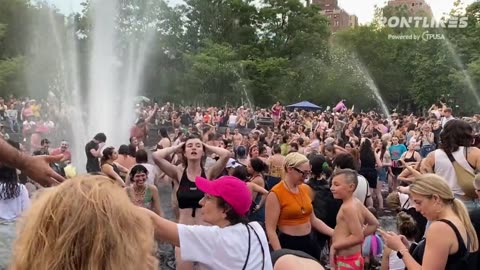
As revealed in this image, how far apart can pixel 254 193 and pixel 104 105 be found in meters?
16.8

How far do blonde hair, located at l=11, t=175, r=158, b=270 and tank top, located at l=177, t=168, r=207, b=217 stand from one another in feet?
14.0

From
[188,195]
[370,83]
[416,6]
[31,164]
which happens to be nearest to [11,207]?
[188,195]

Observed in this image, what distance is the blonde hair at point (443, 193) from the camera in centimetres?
370

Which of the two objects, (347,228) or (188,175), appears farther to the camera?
(188,175)

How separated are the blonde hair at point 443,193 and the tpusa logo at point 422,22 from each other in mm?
51950

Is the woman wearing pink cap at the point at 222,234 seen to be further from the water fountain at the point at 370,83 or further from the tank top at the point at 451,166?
the water fountain at the point at 370,83

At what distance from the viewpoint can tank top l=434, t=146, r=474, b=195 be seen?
17.7 feet

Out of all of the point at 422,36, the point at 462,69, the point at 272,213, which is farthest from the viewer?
the point at 422,36

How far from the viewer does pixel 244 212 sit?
3383 millimetres

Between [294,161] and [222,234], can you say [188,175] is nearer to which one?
[294,161]

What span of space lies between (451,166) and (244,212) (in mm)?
2830

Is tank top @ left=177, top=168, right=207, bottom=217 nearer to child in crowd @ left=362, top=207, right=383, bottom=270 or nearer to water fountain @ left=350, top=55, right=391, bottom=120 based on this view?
child in crowd @ left=362, top=207, right=383, bottom=270

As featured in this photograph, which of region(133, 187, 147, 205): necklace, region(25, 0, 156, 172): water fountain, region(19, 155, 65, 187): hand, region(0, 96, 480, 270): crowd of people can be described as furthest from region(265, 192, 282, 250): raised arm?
region(25, 0, 156, 172): water fountain

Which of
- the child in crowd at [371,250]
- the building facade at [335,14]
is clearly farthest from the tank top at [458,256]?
the building facade at [335,14]
